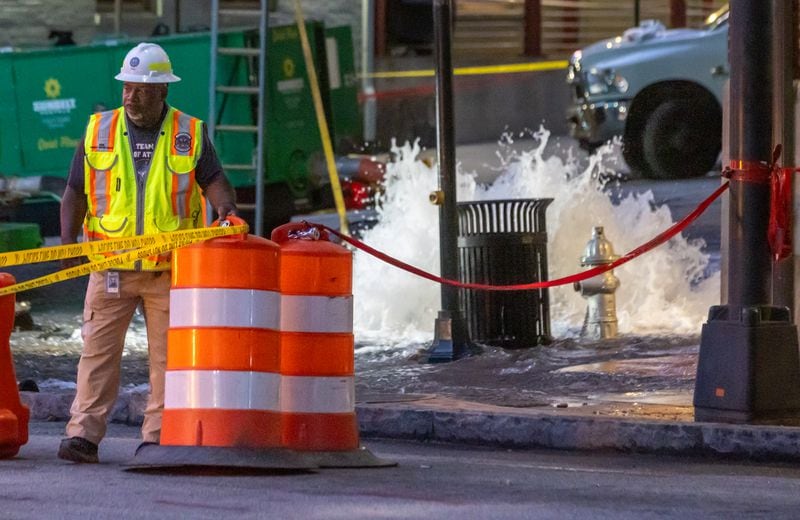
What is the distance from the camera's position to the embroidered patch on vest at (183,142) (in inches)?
319

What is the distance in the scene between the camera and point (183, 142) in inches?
320

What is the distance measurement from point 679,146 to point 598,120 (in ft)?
3.15

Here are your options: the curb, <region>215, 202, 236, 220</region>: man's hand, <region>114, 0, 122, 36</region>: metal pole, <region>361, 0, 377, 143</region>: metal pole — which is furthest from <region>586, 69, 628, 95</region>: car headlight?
<region>215, 202, 236, 220</region>: man's hand

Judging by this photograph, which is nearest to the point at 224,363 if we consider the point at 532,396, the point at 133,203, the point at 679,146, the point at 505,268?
the point at 133,203

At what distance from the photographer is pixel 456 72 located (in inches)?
1178

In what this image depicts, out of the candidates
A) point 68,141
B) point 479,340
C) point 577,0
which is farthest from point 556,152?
point 479,340

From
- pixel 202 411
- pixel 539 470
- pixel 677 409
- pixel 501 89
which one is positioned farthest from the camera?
pixel 501 89

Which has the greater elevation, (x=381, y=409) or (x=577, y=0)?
(x=577, y=0)

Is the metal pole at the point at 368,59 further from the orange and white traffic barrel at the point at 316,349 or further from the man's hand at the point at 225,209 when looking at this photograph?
the orange and white traffic barrel at the point at 316,349

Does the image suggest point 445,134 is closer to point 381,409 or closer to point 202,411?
point 381,409

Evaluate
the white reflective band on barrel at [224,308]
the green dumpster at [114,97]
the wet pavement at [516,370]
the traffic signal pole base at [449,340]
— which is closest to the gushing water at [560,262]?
the wet pavement at [516,370]

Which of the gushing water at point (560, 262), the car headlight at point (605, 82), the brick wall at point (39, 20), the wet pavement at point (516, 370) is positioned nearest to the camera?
the wet pavement at point (516, 370)

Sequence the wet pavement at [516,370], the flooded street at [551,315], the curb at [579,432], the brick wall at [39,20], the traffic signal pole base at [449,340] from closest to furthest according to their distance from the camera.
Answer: the curb at [579,432], the wet pavement at [516,370], the flooded street at [551,315], the traffic signal pole base at [449,340], the brick wall at [39,20]

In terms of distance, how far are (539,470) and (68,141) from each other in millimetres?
13567
